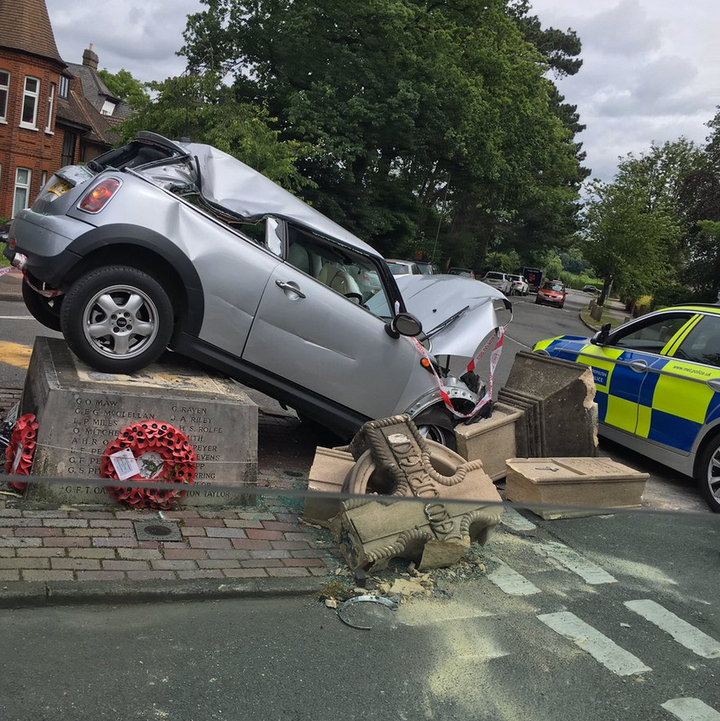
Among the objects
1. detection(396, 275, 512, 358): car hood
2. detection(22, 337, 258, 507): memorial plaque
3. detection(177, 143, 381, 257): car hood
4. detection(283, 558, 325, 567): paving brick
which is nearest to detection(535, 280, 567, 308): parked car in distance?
detection(396, 275, 512, 358): car hood

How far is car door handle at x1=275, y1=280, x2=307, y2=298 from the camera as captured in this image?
218 inches

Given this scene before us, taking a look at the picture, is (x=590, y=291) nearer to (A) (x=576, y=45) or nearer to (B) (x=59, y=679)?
(A) (x=576, y=45)

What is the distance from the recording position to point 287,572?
4141mm

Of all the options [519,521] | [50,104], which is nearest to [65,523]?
[519,521]

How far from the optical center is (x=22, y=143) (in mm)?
34375

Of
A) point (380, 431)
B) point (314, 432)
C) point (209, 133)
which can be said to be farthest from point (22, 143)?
point (380, 431)

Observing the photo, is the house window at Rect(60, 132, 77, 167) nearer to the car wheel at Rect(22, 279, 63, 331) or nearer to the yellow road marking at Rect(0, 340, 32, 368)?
the yellow road marking at Rect(0, 340, 32, 368)

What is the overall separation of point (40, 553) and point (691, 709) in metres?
2.92

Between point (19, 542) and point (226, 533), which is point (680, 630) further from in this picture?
point (19, 542)

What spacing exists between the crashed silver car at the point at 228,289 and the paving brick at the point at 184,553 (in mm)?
1529

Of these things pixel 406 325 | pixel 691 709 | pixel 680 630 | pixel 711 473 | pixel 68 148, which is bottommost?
pixel 711 473

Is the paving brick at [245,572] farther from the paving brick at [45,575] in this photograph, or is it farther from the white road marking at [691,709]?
the white road marking at [691,709]

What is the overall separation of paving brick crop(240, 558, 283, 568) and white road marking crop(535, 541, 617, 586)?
1905 millimetres

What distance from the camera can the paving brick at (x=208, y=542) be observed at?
430 centimetres
